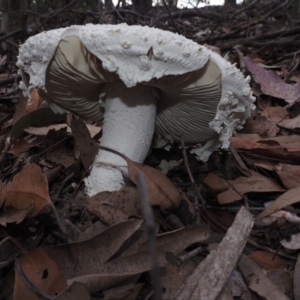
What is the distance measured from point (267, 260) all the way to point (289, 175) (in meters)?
0.63

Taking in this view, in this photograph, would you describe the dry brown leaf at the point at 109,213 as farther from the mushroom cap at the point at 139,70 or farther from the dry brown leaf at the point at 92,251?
the mushroom cap at the point at 139,70

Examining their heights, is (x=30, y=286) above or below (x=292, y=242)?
above

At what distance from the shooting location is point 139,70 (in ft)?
4.93

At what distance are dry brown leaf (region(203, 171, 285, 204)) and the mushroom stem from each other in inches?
17.2

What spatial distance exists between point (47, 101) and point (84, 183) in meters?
0.58

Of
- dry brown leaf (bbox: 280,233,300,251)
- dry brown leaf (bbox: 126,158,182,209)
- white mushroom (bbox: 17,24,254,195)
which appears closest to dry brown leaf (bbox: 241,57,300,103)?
white mushroom (bbox: 17,24,254,195)

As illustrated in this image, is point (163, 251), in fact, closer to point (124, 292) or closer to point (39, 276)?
point (124, 292)

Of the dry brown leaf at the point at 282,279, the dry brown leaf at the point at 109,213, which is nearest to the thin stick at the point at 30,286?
the dry brown leaf at the point at 109,213

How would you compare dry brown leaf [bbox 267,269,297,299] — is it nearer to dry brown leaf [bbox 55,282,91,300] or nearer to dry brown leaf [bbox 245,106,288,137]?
dry brown leaf [bbox 55,282,91,300]

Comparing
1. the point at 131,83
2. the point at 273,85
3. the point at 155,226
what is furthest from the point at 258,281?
the point at 273,85

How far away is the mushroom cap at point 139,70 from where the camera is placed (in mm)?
1442

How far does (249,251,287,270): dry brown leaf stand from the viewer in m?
1.50

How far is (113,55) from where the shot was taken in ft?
4.82

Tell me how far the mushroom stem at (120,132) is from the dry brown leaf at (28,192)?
40 cm
